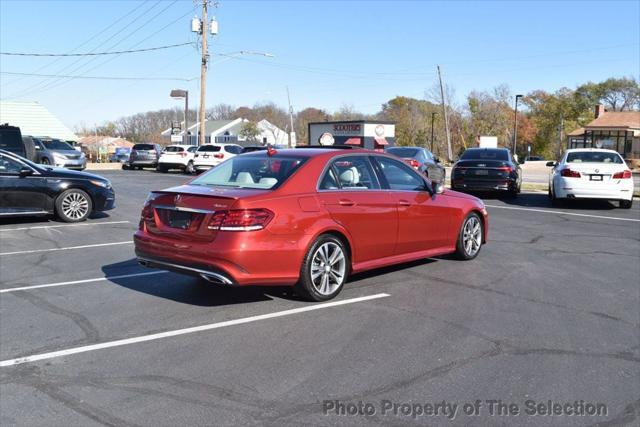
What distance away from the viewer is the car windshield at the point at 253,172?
5953 millimetres

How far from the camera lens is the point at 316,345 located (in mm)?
4754

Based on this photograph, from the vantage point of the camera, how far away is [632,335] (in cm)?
519

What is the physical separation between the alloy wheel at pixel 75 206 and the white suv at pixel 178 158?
2013cm

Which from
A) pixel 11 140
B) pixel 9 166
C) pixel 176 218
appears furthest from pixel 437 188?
pixel 11 140

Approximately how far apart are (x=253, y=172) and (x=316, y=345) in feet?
7.07

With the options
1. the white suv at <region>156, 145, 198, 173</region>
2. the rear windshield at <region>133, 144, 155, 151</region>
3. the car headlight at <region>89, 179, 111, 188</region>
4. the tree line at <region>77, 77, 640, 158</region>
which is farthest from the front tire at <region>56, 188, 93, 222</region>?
the tree line at <region>77, 77, 640, 158</region>

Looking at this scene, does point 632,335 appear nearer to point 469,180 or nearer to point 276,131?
point 469,180

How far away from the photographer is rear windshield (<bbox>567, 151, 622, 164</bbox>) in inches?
614

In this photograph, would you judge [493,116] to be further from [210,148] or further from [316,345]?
[316,345]

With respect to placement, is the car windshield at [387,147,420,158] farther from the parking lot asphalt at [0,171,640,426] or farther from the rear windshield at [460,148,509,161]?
the parking lot asphalt at [0,171,640,426]

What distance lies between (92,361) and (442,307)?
3240mm

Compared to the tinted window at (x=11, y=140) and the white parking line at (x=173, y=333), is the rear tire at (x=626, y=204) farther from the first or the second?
the tinted window at (x=11, y=140)

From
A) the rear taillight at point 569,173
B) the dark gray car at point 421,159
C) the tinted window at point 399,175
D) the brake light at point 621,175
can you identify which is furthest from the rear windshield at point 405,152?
the tinted window at point 399,175

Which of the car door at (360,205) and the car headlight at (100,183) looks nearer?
the car door at (360,205)
